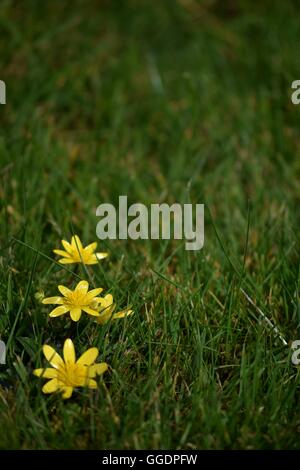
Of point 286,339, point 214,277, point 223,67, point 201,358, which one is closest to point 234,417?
point 201,358

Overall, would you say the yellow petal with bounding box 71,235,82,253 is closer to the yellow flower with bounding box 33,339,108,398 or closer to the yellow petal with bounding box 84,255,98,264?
the yellow petal with bounding box 84,255,98,264

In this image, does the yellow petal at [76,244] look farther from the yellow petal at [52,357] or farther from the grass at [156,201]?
the yellow petal at [52,357]

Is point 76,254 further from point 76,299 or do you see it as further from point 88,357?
point 88,357

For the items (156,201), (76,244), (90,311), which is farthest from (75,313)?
(156,201)

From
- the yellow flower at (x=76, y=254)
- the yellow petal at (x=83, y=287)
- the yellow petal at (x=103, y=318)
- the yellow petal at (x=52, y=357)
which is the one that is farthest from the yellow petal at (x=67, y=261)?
the yellow petal at (x=52, y=357)

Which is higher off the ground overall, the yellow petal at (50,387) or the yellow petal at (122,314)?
the yellow petal at (122,314)

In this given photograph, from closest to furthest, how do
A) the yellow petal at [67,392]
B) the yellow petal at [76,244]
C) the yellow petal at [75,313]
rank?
1. the yellow petal at [67,392]
2. the yellow petal at [75,313]
3. the yellow petal at [76,244]
